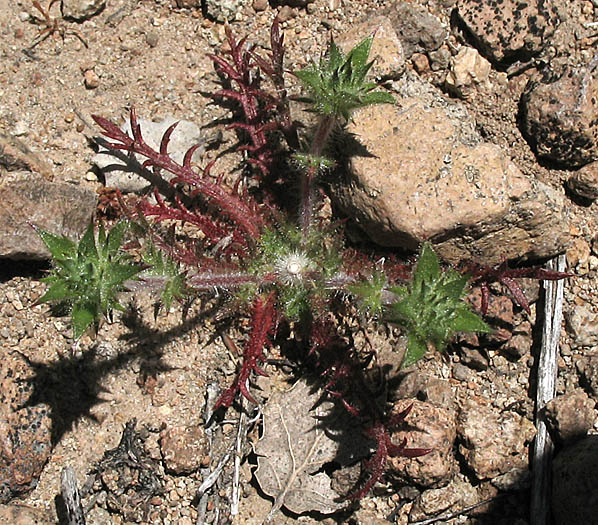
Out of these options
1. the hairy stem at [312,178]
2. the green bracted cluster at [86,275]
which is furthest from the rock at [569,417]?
the green bracted cluster at [86,275]

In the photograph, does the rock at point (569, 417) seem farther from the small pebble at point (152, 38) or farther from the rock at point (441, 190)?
the small pebble at point (152, 38)

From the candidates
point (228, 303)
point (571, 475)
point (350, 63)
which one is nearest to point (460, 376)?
point (571, 475)

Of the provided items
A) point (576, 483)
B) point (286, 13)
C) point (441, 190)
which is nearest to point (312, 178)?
point (441, 190)

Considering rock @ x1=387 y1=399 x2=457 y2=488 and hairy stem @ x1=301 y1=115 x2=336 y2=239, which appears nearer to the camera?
hairy stem @ x1=301 y1=115 x2=336 y2=239

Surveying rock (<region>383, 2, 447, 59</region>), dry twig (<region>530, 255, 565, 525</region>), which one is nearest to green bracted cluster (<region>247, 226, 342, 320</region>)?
dry twig (<region>530, 255, 565, 525</region>)

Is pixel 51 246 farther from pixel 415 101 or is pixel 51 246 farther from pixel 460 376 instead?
pixel 460 376

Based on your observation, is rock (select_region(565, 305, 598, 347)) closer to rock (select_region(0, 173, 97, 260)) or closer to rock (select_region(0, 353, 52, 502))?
rock (select_region(0, 173, 97, 260))
